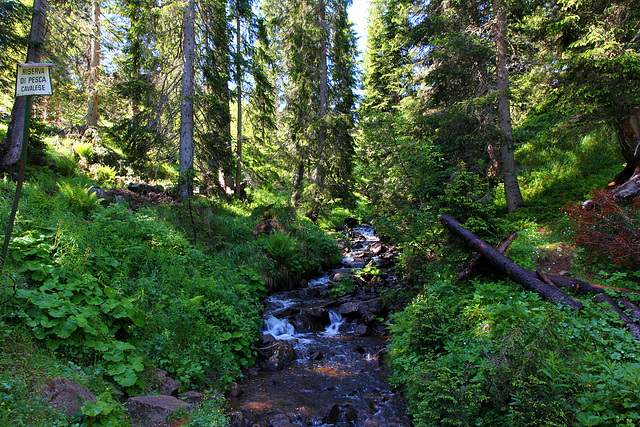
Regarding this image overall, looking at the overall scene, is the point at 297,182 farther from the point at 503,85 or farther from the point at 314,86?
the point at 503,85

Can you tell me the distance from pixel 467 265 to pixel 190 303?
581cm

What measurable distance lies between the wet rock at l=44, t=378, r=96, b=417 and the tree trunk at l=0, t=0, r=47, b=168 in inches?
343

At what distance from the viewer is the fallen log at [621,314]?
4566 mm

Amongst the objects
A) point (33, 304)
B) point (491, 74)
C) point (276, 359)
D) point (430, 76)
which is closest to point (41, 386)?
point (33, 304)

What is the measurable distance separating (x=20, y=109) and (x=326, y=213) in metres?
13.3

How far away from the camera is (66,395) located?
3508 millimetres

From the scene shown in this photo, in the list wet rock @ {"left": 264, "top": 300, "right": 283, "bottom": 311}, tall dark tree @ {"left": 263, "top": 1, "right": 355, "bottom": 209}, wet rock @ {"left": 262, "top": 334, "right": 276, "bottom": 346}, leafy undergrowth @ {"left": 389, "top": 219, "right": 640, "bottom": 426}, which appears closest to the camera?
leafy undergrowth @ {"left": 389, "top": 219, "right": 640, "bottom": 426}

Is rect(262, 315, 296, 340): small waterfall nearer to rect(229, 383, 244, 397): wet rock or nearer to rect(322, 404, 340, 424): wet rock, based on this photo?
rect(229, 383, 244, 397): wet rock

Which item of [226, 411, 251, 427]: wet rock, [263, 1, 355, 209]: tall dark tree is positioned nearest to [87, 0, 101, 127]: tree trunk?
[263, 1, 355, 209]: tall dark tree

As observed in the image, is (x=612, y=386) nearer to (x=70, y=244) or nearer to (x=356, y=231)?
(x=70, y=244)

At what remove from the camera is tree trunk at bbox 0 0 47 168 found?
9.33 m

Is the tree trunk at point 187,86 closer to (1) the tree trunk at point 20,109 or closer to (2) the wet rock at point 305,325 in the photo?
(1) the tree trunk at point 20,109

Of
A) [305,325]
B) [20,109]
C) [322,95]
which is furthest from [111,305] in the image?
[322,95]

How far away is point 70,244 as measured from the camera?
5.71 metres
